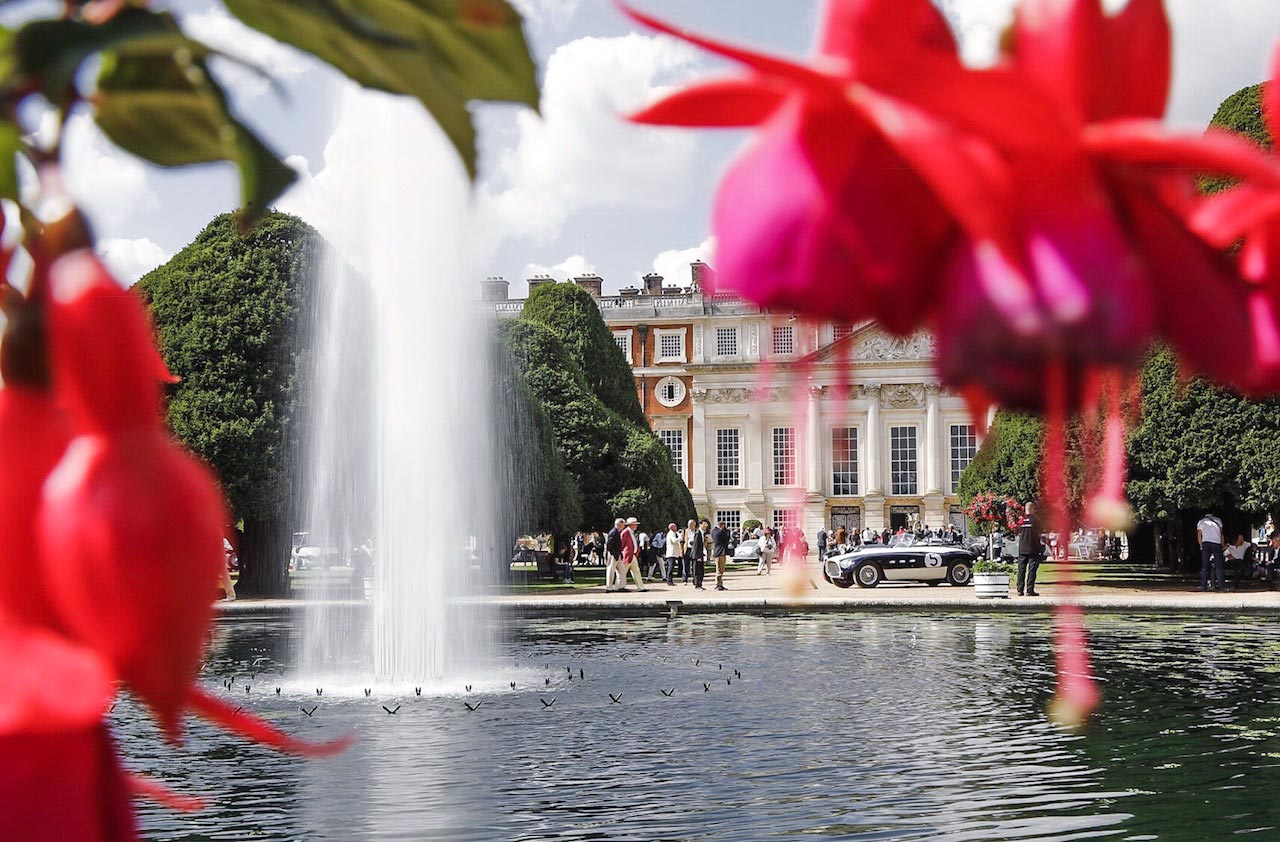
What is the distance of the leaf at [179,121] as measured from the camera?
0.51m

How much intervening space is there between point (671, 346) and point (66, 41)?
66514mm

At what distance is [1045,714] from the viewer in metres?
9.75

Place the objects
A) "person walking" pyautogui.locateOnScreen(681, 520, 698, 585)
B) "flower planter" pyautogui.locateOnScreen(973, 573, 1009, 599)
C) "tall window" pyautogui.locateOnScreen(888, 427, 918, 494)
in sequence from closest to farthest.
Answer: "flower planter" pyautogui.locateOnScreen(973, 573, 1009, 599) < "person walking" pyautogui.locateOnScreen(681, 520, 698, 585) < "tall window" pyautogui.locateOnScreen(888, 427, 918, 494)

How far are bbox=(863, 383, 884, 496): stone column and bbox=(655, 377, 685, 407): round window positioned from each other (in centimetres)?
917

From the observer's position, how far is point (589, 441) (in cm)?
A: 3616

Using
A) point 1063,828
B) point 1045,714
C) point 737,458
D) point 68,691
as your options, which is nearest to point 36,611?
point 68,691

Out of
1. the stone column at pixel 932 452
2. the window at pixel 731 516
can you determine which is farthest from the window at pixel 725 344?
the stone column at pixel 932 452

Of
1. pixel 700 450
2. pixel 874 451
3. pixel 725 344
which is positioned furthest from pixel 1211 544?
pixel 700 450

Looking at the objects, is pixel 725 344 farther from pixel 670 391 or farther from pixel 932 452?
pixel 932 452

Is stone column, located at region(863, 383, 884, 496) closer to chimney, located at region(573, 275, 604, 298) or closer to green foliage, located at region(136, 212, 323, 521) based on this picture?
chimney, located at region(573, 275, 604, 298)

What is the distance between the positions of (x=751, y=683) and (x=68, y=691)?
11512mm

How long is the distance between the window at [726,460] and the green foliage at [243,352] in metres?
41.9

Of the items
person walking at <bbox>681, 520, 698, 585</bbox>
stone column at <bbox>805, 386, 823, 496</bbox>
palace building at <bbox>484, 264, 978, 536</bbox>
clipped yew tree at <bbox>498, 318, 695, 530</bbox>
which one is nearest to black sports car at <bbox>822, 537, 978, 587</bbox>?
person walking at <bbox>681, 520, 698, 585</bbox>

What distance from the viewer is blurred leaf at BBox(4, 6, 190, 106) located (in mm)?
410
